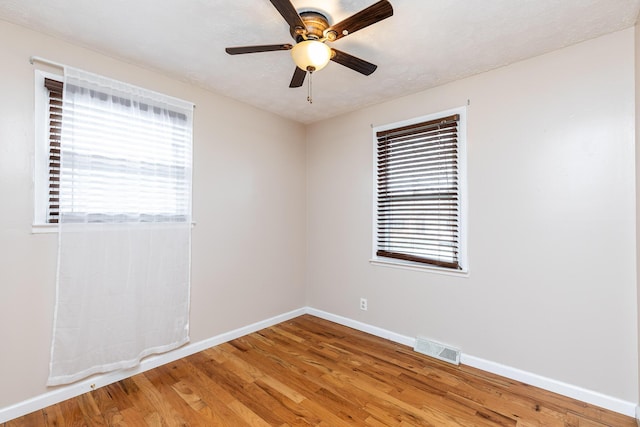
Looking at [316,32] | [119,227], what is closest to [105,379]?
[119,227]

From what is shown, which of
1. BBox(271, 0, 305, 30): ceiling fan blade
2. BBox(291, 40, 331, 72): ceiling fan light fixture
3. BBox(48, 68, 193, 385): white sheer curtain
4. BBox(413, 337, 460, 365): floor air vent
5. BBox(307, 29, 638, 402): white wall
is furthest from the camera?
BBox(413, 337, 460, 365): floor air vent

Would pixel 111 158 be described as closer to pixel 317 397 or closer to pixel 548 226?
pixel 317 397

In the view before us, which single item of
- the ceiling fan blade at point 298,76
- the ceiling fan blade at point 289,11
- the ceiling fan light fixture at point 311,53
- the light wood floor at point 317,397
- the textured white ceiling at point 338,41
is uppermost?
the textured white ceiling at point 338,41

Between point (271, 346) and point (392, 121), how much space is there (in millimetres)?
2635

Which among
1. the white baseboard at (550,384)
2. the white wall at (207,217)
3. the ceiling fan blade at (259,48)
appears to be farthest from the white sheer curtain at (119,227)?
the white baseboard at (550,384)

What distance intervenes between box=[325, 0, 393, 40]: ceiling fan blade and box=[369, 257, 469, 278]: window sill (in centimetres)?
213

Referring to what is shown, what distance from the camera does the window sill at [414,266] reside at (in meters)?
2.72

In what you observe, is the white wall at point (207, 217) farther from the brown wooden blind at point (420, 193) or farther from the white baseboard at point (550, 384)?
the white baseboard at point (550, 384)

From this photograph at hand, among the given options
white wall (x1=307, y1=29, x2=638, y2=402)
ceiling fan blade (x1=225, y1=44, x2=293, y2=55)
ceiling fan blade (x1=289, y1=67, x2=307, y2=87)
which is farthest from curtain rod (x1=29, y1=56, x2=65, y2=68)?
white wall (x1=307, y1=29, x2=638, y2=402)

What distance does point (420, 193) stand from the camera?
118 inches

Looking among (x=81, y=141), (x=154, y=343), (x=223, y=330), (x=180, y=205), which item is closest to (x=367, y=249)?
(x=223, y=330)

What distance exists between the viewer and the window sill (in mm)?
2716

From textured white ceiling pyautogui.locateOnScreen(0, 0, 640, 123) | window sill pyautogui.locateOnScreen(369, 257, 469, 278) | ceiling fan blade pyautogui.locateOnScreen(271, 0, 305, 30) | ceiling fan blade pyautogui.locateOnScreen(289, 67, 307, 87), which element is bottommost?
window sill pyautogui.locateOnScreen(369, 257, 469, 278)

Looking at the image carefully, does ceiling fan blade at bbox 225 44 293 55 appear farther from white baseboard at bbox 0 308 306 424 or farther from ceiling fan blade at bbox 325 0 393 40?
white baseboard at bbox 0 308 306 424
